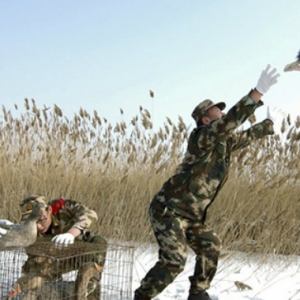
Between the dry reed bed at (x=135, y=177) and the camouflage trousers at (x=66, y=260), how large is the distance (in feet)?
4.81

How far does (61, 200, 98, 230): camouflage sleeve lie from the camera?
9.71 ft

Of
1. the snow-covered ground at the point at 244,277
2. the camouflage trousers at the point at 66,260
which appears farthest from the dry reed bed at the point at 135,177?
the camouflage trousers at the point at 66,260

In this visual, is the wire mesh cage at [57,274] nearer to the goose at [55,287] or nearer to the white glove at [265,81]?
the goose at [55,287]

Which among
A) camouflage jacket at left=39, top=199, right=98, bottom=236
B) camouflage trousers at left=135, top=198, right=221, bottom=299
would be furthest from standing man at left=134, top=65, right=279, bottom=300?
camouflage jacket at left=39, top=199, right=98, bottom=236

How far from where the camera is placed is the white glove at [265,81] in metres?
2.74

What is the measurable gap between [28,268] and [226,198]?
2344mm

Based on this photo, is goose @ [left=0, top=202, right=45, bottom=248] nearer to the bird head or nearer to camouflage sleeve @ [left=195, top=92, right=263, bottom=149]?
the bird head

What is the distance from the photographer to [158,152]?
17.1 feet

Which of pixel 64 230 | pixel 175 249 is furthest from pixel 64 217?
pixel 175 249

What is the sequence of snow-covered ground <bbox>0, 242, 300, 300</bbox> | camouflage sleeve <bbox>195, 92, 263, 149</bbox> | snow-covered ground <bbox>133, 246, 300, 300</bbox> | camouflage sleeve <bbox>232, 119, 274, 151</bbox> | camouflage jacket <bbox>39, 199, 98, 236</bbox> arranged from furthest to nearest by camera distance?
1. snow-covered ground <bbox>133, 246, 300, 300</bbox>
2. snow-covered ground <bbox>0, 242, 300, 300</bbox>
3. camouflage jacket <bbox>39, 199, 98, 236</bbox>
4. camouflage sleeve <bbox>232, 119, 274, 151</bbox>
5. camouflage sleeve <bbox>195, 92, 263, 149</bbox>

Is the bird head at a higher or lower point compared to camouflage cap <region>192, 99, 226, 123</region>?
lower

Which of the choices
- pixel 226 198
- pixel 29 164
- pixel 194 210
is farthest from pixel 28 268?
pixel 29 164

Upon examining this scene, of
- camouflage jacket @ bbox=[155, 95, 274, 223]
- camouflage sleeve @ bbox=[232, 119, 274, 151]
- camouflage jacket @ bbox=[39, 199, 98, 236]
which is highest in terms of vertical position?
camouflage sleeve @ bbox=[232, 119, 274, 151]

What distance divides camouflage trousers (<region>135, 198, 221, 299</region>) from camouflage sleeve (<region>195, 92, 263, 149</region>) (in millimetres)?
Answer: 477
